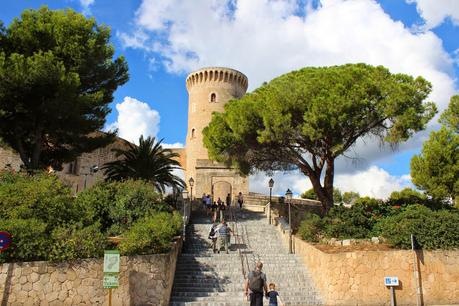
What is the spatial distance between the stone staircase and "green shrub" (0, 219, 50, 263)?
388 cm

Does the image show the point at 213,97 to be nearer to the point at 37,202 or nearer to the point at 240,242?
the point at 240,242

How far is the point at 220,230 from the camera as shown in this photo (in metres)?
14.8

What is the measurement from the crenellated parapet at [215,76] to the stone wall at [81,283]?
29.5 metres

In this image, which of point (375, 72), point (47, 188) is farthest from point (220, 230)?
point (375, 72)

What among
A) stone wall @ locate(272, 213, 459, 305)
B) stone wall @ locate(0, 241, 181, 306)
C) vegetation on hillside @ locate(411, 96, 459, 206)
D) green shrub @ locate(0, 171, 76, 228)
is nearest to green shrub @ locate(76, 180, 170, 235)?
green shrub @ locate(0, 171, 76, 228)

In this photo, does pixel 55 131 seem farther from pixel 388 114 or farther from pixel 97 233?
pixel 388 114

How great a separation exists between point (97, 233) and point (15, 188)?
3.27 m

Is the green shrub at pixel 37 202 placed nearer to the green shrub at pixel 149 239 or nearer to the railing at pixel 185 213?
the green shrub at pixel 149 239

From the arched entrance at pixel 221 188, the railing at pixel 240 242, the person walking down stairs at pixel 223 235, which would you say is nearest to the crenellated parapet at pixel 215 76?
the arched entrance at pixel 221 188

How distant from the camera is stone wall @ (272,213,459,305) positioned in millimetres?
12000

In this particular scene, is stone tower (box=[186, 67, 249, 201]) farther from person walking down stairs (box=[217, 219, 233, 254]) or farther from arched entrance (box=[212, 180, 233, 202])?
person walking down stairs (box=[217, 219, 233, 254])

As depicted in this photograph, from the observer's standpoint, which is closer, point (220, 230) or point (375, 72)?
point (220, 230)

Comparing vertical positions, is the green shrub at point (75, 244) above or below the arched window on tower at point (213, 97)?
below

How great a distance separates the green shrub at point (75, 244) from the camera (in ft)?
34.9
